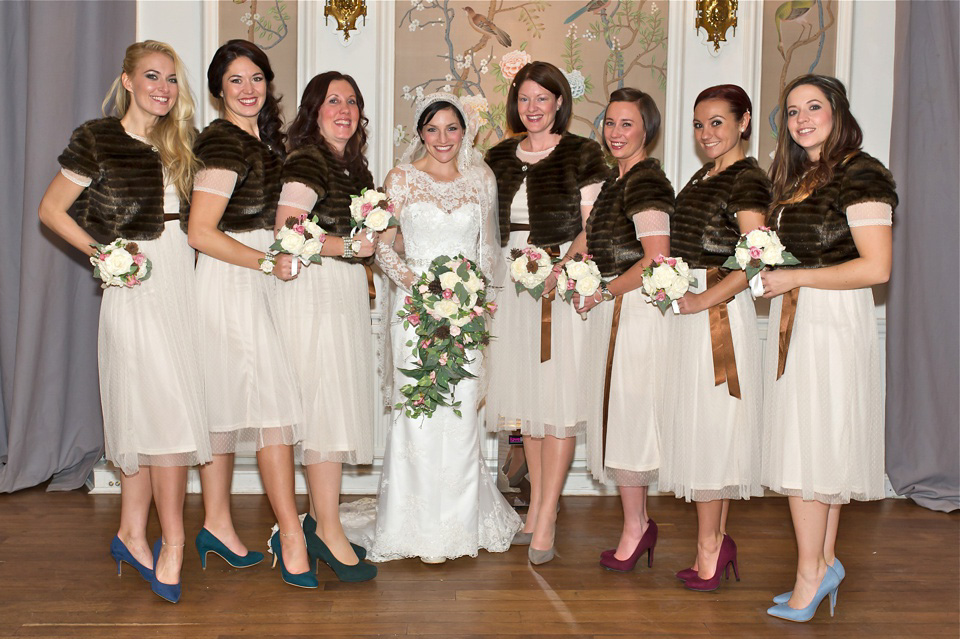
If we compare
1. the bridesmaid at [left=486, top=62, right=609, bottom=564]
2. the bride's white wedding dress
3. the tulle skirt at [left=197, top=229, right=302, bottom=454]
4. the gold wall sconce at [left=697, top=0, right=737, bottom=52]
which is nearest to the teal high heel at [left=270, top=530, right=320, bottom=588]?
the bride's white wedding dress

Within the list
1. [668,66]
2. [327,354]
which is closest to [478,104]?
[668,66]

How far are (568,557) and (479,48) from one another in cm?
298

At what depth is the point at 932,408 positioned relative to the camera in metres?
5.21

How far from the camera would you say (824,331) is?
3.24 m

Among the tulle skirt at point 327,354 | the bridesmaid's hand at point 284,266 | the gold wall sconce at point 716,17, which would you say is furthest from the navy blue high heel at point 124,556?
the gold wall sconce at point 716,17

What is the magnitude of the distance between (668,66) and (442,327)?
2546 mm

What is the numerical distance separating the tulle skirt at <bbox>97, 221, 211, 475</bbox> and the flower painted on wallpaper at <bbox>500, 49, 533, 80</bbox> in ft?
8.28

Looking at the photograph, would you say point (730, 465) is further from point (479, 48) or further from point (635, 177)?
point (479, 48)

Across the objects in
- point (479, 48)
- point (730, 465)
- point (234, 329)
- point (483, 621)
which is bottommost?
point (483, 621)

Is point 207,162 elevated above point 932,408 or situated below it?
above

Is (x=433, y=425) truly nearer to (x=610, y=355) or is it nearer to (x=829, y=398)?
A: (x=610, y=355)

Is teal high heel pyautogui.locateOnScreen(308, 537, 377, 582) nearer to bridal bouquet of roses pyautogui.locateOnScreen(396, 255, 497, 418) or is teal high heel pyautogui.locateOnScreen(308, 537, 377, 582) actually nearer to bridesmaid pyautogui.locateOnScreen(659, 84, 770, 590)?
bridal bouquet of roses pyautogui.locateOnScreen(396, 255, 497, 418)

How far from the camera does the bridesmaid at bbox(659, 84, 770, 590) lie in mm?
3521

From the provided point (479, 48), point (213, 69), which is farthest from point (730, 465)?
point (479, 48)
